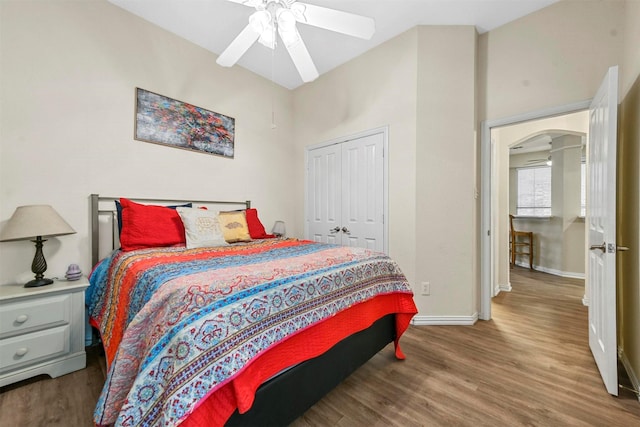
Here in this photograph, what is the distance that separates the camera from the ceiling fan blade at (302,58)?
197 centimetres

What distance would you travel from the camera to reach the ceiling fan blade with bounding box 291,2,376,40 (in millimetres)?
1780

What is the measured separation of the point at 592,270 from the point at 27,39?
4.69 meters

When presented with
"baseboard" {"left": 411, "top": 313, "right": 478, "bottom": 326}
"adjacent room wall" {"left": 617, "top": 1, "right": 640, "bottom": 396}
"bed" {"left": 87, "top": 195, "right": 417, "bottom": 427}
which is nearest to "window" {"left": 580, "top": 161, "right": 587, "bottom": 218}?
"adjacent room wall" {"left": 617, "top": 1, "right": 640, "bottom": 396}

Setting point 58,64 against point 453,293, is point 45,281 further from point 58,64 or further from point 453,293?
point 453,293

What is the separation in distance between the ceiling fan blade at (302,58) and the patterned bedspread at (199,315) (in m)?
1.53

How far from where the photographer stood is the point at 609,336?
1.62 metres

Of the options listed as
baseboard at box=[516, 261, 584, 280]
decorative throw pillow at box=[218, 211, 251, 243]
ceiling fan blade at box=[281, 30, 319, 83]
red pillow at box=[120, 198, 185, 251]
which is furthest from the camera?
baseboard at box=[516, 261, 584, 280]

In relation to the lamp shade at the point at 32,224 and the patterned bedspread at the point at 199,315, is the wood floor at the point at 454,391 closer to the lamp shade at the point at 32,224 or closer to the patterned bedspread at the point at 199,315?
the patterned bedspread at the point at 199,315

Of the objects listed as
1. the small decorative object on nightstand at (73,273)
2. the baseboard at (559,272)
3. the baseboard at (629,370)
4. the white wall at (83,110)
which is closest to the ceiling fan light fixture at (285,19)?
the white wall at (83,110)

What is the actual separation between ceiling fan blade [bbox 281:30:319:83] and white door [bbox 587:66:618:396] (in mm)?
1951

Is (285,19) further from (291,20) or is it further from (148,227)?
(148,227)

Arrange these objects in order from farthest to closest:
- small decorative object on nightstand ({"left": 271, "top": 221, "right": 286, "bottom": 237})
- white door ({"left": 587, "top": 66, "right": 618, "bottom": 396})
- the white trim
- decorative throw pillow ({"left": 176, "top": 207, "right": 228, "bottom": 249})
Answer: the white trim
small decorative object on nightstand ({"left": 271, "top": 221, "right": 286, "bottom": 237})
decorative throw pillow ({"left": 176, "top": 207, "right": 228, "bottom": 249})
white door ({"left": 587, "top": 66, "right": 618, "bottom": 396})

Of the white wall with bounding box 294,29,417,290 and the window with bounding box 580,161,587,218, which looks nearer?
the white wall with bounding box 294,29,417,290

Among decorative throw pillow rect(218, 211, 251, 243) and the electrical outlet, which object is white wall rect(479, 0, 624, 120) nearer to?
the electrical outlet
